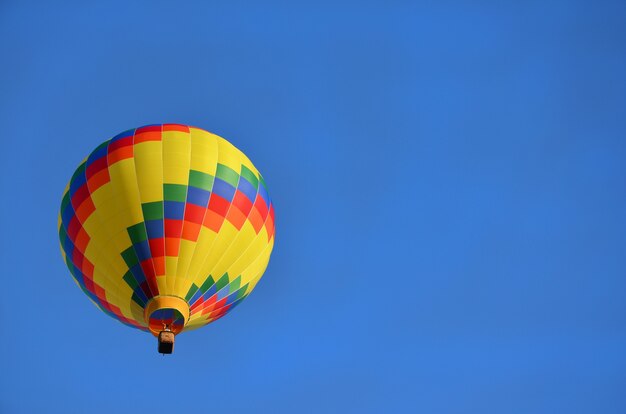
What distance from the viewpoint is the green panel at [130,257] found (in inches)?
675

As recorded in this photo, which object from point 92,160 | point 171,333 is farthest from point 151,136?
point 171,333

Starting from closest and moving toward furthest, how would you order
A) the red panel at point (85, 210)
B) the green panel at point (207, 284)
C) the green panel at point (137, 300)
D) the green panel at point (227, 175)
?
the green panel at point (137, 300)
the green panel at point (207, 284)
the red panel at point (85, 210)
the green panel at point (227, 175)

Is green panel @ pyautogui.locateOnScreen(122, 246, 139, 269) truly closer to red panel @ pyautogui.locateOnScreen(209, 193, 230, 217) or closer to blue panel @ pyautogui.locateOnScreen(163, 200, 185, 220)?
blue panel @ pyautogui.locateOnScreen(163, 200, 185, 220)

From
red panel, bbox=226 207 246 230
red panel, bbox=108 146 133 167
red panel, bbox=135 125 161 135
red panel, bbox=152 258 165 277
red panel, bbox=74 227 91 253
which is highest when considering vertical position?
red panel, bbox=135 125 161 135

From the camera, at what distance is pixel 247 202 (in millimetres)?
18391

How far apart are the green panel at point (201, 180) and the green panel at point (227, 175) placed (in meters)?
0.22

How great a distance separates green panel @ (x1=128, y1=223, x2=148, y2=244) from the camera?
17203 mm

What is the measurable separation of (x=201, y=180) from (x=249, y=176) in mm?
1159

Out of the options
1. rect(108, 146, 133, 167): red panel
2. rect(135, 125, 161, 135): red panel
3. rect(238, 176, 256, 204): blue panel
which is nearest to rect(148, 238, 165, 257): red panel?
rect(108, 146, 133, 167): red panel

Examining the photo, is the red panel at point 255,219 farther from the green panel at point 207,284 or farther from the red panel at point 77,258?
the red panel at point 77,258

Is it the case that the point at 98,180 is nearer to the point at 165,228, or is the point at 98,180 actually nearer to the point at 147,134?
the point at 147,134

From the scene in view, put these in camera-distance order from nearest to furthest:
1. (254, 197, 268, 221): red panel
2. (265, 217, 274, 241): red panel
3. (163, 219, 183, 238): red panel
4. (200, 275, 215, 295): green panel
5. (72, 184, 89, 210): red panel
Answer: (163, 219, 183, 238): red panel < (200, 275, 215, 295): green panel < (72, 184, 89, 210): red panel < (254, 197, 268, 221): red panel < (265, 217, 274, 241): red panel

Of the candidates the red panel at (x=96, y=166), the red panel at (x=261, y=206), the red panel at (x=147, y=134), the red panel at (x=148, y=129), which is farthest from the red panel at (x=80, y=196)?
the red panel at (x=261, y=206)

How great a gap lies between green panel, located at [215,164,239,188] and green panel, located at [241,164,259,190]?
0.25m
